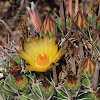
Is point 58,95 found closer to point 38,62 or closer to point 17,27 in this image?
point 38,62

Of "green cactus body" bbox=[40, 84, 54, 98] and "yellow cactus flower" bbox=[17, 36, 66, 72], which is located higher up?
"yellow cactus flower" bbox=[17, 36, 66, 72]

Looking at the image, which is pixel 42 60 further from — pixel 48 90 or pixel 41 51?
pixel 48 90

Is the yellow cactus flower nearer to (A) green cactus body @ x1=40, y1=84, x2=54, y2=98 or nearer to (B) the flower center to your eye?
(B) the flower center

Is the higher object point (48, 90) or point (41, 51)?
point (41, 51)

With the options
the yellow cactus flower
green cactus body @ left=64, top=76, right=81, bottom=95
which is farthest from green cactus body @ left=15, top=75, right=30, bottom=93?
green cactus body @ left=64, top=76, right=81, bottom=95

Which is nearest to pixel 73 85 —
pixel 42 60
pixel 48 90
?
pixel 48 90

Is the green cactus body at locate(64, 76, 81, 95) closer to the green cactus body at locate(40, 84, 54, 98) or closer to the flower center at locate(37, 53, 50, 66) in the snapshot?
the green cactus body at locate(40, 84, 54, 98)

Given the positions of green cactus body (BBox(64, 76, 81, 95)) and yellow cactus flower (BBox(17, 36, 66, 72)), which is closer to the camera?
green cactus body (BBox(64, 76, 81, 95))

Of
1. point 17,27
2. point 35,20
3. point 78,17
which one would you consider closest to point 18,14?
point 17,27

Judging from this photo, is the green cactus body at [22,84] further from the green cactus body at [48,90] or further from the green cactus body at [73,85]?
the green cactus body at [73,85]

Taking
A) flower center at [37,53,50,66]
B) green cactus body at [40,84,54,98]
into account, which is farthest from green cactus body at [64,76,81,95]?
flower center at [37,53,50,66]

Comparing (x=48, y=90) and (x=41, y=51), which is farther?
(x=41, y=51)
